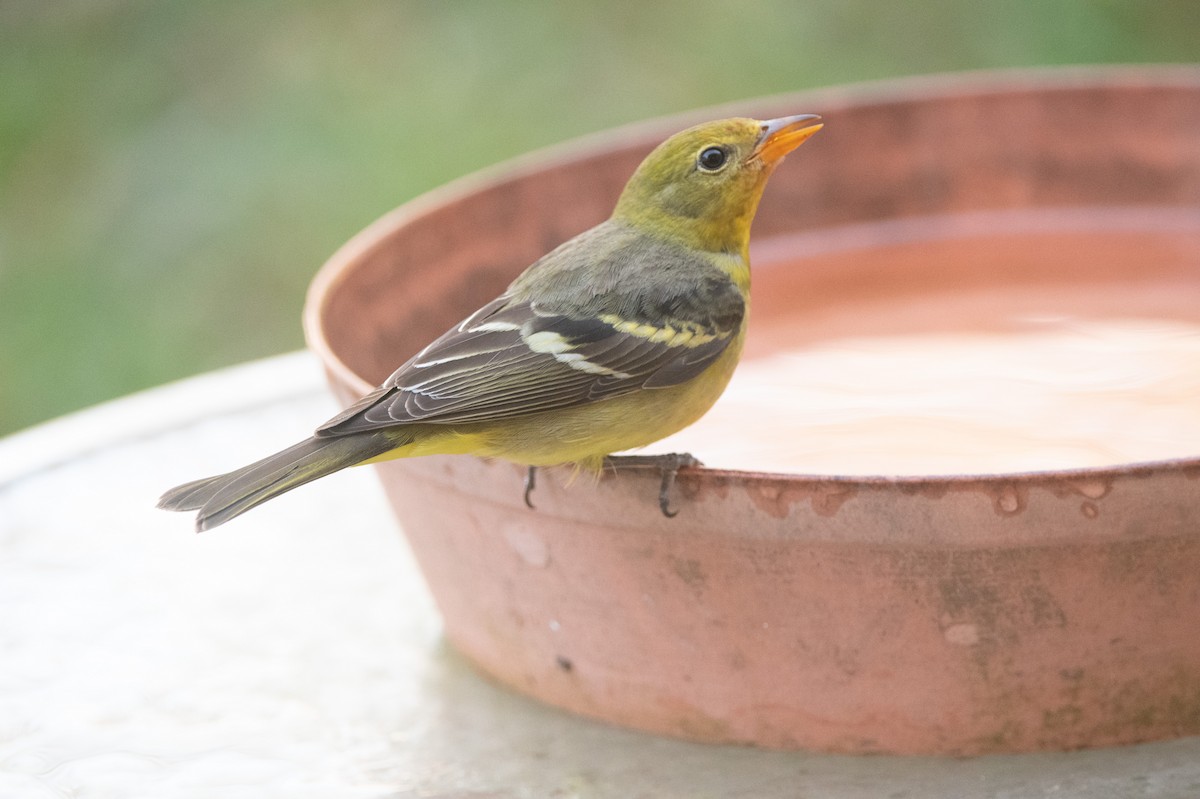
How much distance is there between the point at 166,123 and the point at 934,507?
6455 millimetres

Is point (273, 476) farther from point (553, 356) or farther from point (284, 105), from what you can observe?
point (284, 105)

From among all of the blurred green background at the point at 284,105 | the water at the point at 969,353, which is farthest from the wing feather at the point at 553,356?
the blurred green background at the point at 284,105

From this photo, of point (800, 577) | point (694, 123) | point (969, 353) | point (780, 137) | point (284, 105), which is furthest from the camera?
point (284, 105)

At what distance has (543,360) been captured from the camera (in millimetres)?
2539

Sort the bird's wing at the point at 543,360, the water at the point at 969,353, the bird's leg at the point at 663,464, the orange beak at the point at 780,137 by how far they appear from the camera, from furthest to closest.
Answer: the orange beak at the point at 780,137, the water at the point at 969,353, the bird's wing at the point at 543,360, the bird's leg at the point at 663,464

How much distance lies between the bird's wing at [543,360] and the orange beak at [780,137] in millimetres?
359

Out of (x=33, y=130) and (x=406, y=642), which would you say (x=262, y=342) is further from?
(x=406, y=642)

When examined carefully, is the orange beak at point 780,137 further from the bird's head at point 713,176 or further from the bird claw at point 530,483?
the bird claw at point 530,483

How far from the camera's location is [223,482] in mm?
2297

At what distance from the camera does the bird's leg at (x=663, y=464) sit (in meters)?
2.10

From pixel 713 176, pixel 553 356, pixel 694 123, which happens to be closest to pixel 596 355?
pixel 553 356

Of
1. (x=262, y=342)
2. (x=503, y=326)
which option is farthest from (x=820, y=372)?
(x=262, y=342)

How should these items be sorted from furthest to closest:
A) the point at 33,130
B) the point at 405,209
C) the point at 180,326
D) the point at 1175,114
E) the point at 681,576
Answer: the point at 33,130, the point at 180,326, the point at 1175,114, the point at 405,209, the point at 681,576

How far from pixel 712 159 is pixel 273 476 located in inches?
45.6
